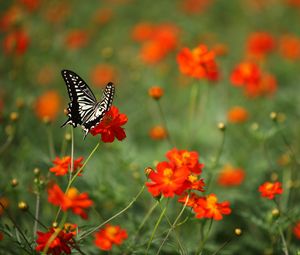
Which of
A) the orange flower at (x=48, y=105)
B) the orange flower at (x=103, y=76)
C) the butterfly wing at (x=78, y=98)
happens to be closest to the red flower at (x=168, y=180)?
the butterfly wing at (x=78, y=98)

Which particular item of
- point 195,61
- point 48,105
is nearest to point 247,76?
point 195,61

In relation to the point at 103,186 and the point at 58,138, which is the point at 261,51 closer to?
the point at 58,138

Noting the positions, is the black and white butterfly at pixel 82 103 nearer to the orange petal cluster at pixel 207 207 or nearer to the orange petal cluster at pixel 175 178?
the orange petal cluster at pixel 175 178

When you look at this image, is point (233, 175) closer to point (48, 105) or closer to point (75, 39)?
point (48, 105)

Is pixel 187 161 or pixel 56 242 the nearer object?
pixel 56 242

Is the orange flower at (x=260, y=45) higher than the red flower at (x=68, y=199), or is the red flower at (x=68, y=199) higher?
the red flower at (x=68, y=199)

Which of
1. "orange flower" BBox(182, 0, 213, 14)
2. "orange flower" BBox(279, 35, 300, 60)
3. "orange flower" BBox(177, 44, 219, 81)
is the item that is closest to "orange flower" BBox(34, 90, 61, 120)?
"orange flower" BBox(177, 44, 219, 81)

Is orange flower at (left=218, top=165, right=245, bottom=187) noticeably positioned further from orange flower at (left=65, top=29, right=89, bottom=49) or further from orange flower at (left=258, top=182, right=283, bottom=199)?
orange flower at (left=65, top=29, right=89, bottom=49)

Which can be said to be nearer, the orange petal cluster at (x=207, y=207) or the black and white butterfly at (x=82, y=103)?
the orange petal cluster at (x=207, y=207)
